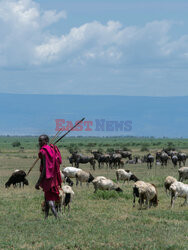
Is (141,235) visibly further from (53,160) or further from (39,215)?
(39,215)

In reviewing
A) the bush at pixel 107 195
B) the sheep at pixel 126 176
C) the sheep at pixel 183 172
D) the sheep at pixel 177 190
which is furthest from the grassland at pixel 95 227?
the sheep at pixel 126 176

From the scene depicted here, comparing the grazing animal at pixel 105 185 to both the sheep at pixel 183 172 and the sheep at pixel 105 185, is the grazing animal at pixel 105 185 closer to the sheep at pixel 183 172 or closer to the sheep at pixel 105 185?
the sheep at pixel 105 185

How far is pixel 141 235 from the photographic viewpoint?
10.2 meters

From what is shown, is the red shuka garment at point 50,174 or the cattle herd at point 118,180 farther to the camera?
the cattle herd at point 118,180

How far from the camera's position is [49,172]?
11.7 metres

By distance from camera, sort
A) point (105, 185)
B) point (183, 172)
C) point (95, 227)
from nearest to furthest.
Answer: point (95, 227), point (105, 185), point (183, 172)

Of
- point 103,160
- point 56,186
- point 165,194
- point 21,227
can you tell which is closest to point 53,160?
point 56,186

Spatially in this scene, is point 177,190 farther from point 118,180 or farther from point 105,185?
point 118,180

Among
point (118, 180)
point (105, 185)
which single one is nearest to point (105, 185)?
point (105, 185)

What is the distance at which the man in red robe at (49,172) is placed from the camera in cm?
1170

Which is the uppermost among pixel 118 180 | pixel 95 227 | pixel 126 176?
pixel 126 176

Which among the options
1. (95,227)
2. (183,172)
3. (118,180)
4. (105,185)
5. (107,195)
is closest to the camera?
(95,227)

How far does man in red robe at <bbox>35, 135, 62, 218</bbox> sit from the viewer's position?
1170 cm

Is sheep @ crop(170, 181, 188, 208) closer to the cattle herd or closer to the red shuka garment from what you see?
the cattle herd
